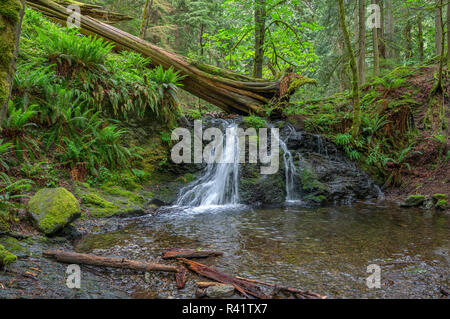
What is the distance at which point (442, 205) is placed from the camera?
6.08 metres

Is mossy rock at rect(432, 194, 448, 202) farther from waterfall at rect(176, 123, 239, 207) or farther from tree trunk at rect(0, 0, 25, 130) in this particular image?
tree trunk at rect(0, 0, 25, 130)

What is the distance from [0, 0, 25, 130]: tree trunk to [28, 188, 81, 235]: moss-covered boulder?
1.75m

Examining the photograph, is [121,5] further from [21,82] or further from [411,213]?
[411,213]

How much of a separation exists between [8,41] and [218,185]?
18.1ft

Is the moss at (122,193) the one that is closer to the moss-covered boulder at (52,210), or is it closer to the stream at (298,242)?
the stream at (298,242)

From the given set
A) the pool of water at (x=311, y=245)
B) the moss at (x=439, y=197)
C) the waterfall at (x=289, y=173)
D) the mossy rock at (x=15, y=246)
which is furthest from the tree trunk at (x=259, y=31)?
the mossy rock at (x=15, y=246)

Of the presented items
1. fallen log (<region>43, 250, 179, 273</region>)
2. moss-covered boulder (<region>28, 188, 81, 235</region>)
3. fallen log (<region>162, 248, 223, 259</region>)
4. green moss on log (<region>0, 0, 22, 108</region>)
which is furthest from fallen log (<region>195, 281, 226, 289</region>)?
green moss on log (<region>0, 0, 22, 108</region>)

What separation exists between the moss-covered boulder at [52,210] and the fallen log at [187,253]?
4.85ft

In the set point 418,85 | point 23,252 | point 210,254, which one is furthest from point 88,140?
point 418,85

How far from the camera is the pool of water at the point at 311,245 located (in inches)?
107

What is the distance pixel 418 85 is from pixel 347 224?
740cm
